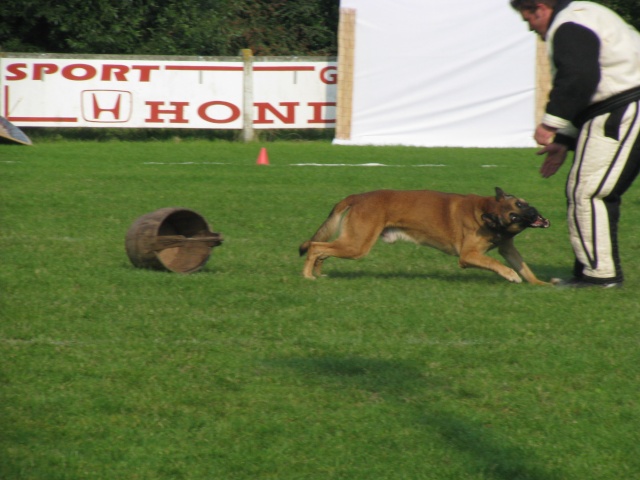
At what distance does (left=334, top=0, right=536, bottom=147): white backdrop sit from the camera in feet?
73.7

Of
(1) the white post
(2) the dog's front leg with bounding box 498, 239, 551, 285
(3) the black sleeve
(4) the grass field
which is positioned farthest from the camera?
(1) the white post

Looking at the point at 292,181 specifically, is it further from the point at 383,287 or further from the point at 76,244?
the point at 383,287

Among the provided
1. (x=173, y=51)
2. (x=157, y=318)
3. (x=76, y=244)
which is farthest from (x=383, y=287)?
(x=173, y=51)

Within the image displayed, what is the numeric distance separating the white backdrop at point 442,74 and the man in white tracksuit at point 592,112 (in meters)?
14.5

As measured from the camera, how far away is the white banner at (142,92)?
22.3 metres

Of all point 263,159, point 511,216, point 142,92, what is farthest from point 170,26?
point 511,216

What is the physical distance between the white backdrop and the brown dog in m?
14.1

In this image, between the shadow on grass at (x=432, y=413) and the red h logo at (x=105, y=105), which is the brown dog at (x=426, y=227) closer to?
the shadow on grass at (x=432, y=413)

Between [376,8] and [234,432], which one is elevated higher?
[376,8]

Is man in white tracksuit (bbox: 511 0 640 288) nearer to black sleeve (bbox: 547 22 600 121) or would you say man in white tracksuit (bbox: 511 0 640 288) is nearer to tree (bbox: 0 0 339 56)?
black sleeve (bbox: 547 22 600 121)

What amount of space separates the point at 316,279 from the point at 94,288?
1.87 m

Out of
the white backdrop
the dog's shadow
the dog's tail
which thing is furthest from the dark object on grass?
the dog's tail

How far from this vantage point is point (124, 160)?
1884 cm

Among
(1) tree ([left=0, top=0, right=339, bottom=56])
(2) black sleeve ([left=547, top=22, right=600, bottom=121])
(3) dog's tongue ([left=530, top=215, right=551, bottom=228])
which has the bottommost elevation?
(3) dog's tongue ([left=530, top=215, right=551, bottom=228])
